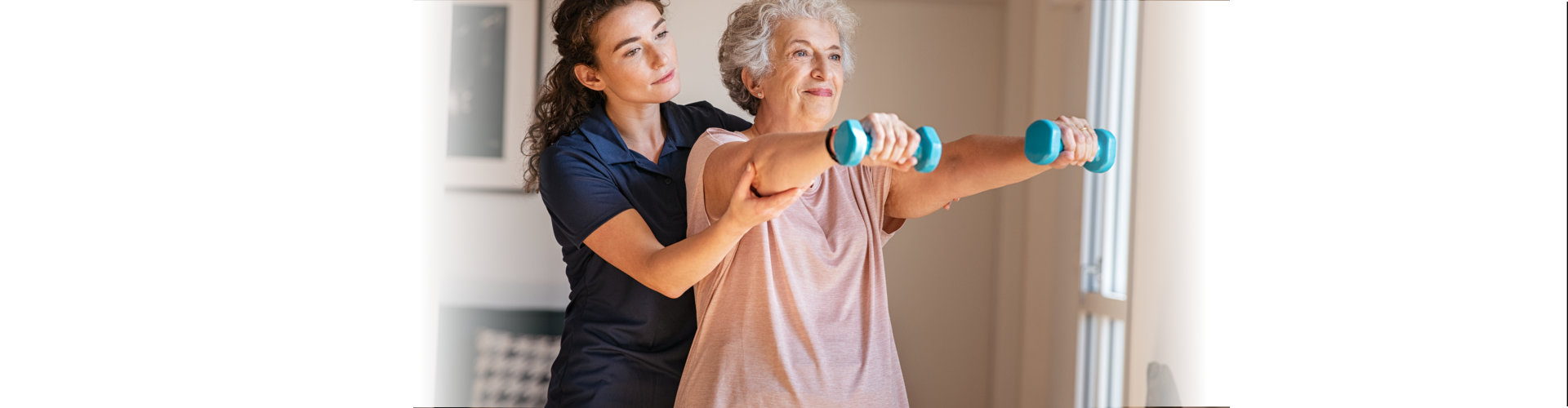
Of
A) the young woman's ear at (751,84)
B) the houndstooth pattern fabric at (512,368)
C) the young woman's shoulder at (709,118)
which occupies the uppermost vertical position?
the young woman's ear at (751,84)

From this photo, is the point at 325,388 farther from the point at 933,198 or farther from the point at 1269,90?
the point at 1269,90

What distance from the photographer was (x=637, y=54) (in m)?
1.37

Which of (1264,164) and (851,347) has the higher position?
(1264,164)

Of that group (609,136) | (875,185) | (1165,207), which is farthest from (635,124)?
(1165,207)

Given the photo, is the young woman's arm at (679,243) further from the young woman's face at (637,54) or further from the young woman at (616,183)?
the young woman's face at (637,54)

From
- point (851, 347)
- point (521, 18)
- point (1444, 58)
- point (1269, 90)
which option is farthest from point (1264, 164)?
point (521, 18)

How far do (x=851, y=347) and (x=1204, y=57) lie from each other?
592 millimetres

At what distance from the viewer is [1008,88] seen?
5.36ft

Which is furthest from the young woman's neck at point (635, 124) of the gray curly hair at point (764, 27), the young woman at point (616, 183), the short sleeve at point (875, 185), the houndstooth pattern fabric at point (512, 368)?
the houndstooth pattern fabric at point (512, 368)

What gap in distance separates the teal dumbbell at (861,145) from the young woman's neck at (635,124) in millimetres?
556

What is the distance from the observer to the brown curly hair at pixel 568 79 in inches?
54.4

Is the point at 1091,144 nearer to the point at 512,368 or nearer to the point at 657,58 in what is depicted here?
the point at 657,58

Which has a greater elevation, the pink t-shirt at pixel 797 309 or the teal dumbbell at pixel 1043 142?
the teal dumbbell at pixel 1043 142

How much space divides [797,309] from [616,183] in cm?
33
